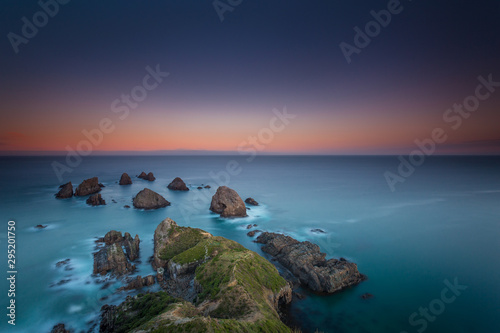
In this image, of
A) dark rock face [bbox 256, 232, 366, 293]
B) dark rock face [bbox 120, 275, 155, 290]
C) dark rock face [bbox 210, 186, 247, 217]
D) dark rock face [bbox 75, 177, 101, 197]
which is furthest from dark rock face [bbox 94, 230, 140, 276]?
dark rock face [bbox 75, 177, 101, 197]

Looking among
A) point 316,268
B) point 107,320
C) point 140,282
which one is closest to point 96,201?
point 140,282

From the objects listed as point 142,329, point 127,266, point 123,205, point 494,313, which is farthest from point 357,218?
point 123,205

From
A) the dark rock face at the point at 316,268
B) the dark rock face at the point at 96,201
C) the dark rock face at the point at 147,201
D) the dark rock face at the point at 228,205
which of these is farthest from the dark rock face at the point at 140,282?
the dark rock face at the point at 96,201

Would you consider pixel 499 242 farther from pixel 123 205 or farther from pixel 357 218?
pixel 123 205

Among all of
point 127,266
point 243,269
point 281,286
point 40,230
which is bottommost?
point 40,230

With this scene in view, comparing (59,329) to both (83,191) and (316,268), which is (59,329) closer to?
(316,268)

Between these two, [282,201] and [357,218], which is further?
[282,201]
